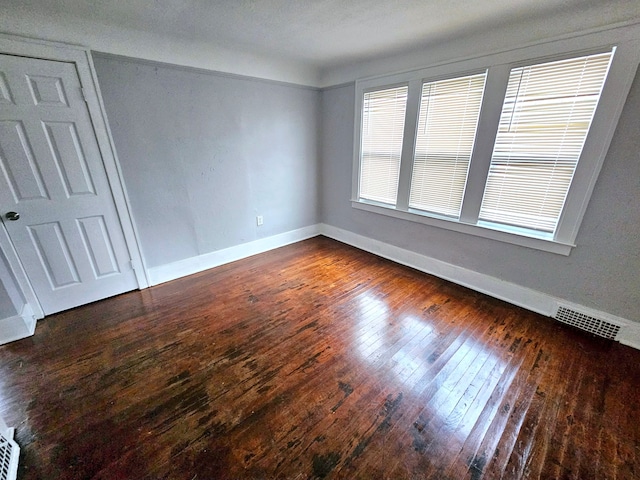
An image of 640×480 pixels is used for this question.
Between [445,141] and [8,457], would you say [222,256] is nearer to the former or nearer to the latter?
[8,457]

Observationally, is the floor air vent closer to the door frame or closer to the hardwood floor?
the hardwood floor

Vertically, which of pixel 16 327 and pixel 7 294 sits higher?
pixel 7 294

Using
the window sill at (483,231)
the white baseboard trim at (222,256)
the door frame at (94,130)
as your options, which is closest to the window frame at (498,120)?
the window sill at (483,231)

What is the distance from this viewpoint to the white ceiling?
183 centimetres

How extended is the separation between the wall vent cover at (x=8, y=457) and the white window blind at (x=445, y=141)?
3602mm

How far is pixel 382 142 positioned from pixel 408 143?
38 cm

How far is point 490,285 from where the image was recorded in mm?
2705

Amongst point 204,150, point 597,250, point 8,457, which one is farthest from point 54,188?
point 597,250

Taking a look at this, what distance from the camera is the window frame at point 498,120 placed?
1.80 meters

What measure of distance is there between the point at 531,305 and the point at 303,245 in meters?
2.83

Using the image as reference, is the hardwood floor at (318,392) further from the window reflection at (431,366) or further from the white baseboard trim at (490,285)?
the white baseboard trim at (490,285)

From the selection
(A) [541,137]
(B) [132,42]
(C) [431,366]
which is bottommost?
(C) [431,366]

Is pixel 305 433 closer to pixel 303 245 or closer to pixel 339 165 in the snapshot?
pixel 303 245

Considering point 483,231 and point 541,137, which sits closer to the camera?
point 541,137
